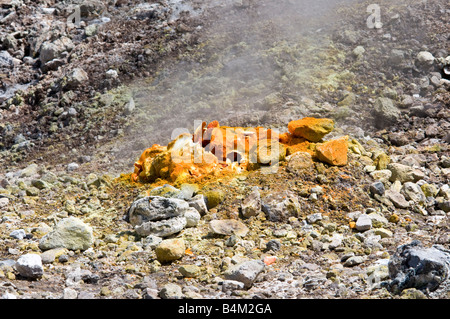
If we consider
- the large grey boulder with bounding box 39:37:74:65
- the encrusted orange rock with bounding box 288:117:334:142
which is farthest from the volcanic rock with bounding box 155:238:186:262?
the large grey boulder with bounding box 39:37:74:65

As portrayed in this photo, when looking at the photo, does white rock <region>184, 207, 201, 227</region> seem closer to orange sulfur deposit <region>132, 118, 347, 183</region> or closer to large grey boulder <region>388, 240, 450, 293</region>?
orange sulfur deposit <region>132, 118, 347, 183</region>

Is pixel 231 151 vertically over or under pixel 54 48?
under

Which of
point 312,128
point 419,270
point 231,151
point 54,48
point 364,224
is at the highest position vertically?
point 54,48

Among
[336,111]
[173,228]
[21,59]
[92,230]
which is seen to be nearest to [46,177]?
[92,230]

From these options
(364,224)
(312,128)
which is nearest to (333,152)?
(312,128)

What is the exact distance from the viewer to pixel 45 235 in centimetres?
407

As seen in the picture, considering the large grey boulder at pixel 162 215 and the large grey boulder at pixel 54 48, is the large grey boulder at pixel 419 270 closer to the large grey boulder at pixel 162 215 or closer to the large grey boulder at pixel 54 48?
the large grey boulder at pixel 162 215

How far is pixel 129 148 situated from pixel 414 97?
13.3ft

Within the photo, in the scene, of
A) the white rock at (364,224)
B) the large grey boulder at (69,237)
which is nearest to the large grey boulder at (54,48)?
the large grey boulder at (69,237)

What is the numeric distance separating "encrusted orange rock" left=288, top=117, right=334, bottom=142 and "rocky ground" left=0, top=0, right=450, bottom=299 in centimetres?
42

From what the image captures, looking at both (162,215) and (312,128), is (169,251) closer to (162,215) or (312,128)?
(162,215)

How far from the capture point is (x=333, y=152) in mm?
4898

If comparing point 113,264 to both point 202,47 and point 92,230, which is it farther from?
point 202,47

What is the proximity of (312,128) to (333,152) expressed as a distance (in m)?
0.44
